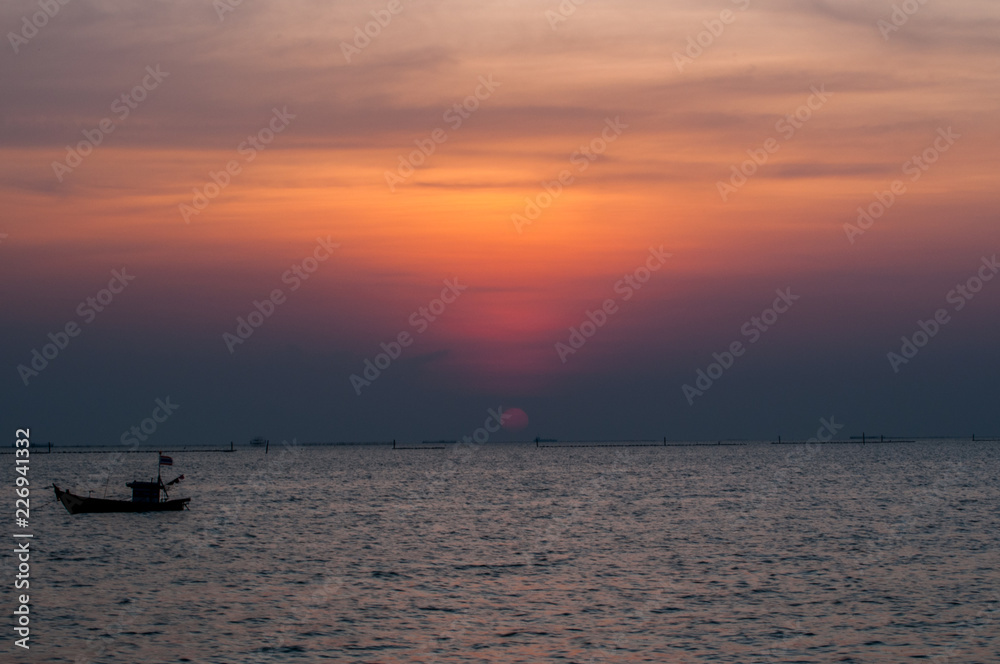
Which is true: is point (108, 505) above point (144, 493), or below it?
below

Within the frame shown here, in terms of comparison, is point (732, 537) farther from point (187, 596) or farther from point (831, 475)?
point (831, 475)

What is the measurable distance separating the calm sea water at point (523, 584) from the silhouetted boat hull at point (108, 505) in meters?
0.99

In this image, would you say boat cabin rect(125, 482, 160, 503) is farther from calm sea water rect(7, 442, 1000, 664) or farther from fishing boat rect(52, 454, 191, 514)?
calm sea water rect(7, 442, 1000, 664)

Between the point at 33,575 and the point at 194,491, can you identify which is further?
the point at 194,491

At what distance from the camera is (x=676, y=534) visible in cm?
8244

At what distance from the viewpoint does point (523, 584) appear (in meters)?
57.5

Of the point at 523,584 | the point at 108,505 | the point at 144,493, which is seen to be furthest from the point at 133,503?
the point at 523,584

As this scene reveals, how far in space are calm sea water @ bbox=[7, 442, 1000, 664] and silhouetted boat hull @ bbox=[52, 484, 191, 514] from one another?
99 cm

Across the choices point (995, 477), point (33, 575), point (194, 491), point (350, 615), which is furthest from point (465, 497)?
point (995, 477)

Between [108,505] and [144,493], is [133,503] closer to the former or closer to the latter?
[144,493]

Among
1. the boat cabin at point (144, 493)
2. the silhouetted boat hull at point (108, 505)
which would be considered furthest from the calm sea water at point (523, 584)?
the boat cabin at point (144, 493)

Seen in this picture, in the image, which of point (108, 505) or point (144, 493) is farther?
point (108, 505)

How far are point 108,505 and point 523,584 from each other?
193 feet

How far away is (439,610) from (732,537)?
117ft
